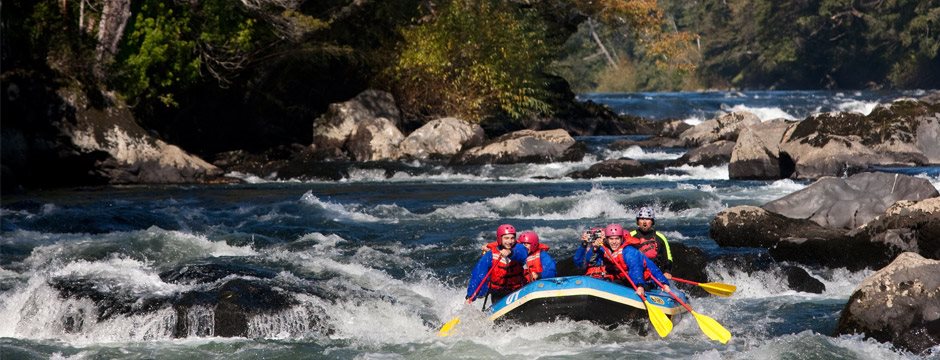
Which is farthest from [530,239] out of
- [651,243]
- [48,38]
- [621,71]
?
[621,71]

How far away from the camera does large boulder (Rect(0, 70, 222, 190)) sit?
867 inches

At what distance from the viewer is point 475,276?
1129 centimetres

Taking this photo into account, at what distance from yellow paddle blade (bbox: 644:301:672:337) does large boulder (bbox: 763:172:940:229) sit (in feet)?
17.4

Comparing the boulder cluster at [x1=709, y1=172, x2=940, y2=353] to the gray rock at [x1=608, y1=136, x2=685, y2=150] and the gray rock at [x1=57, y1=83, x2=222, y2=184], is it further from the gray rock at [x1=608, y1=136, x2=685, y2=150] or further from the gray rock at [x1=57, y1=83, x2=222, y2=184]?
the gray rock at [x1=608, y1=136, x2=685, y2=150]

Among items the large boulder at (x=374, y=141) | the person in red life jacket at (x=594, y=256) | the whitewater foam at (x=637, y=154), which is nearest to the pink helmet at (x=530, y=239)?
the person in red life jacket at (x=594, y=256)

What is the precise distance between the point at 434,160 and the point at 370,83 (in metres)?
4.17

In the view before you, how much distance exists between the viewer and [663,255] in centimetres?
1195

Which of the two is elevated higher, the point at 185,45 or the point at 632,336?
the point at 185,45

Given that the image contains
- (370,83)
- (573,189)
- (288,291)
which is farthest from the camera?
(370,83)

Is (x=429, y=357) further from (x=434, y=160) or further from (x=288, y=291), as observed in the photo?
(x=434, y=160)

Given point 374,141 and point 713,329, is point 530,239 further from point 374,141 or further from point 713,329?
point 374,141

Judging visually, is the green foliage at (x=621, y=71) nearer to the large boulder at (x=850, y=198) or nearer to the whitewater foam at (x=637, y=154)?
the whitewater foam at (x=637, y=154)

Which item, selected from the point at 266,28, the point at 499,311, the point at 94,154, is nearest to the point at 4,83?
the point at 94,154

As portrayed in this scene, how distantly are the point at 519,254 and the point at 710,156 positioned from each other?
14.5 meters
